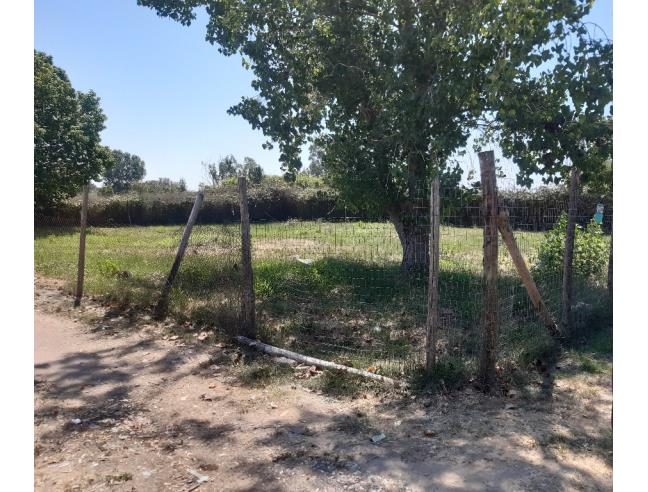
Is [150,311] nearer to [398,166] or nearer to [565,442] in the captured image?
[398,166]

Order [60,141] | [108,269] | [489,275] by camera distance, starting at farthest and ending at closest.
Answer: [60,141] → [108,269] → [489,275]

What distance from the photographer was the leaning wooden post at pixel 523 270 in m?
4.70

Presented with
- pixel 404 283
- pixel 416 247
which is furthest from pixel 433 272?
pixel 404 283

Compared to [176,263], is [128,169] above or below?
above

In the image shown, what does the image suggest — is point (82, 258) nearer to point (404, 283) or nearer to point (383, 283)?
point (383, 283)

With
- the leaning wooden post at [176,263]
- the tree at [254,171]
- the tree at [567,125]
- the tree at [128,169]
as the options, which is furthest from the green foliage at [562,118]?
the tree at [128,169]

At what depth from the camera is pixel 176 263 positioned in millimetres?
7453

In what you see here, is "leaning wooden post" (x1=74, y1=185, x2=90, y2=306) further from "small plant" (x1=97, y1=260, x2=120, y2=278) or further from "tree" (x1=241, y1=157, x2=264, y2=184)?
"tree" (x1=241, y1=157, x2=264, y2=184)

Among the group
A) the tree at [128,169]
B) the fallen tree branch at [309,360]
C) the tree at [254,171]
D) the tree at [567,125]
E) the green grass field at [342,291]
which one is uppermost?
the tree at [128,169]

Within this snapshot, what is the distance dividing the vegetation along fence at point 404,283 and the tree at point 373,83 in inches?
23.3

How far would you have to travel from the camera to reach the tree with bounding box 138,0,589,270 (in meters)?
7.46

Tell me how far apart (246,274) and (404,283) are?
7.96 ft

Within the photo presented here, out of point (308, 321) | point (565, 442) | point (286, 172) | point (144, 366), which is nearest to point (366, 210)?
point (286, 172)

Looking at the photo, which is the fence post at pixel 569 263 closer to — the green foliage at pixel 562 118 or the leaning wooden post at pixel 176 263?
the green foliage at pixel 562 118
